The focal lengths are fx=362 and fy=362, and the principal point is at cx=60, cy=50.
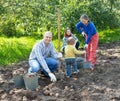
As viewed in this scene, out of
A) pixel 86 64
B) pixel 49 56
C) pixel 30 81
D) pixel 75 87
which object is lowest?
pixel 75 87

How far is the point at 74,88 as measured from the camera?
7113mm

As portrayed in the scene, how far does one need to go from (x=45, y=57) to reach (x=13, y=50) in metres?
3.44

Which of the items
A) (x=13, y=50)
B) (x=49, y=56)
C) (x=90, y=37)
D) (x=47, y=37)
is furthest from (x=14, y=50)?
(x=47, y=37)

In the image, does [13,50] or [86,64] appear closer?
[86,64]

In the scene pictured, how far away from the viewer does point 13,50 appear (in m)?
11.1

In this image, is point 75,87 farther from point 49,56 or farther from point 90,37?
point 90,37

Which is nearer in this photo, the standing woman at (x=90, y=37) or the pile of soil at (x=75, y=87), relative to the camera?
the pile of soil at (x=75, y=87)

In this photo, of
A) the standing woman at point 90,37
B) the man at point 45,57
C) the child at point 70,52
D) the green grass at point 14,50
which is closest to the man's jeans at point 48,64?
the man at point 45,57

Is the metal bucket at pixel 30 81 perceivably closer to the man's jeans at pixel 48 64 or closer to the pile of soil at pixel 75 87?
the pile of soil at pixel 75 87

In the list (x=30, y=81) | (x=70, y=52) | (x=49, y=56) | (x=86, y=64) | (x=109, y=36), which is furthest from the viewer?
(x=109, y=36)

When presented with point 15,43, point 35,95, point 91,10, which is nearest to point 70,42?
point 35,95

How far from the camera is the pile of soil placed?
21.1ft

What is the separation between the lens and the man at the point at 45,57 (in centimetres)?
744

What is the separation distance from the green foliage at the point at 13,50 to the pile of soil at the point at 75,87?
0.92m
